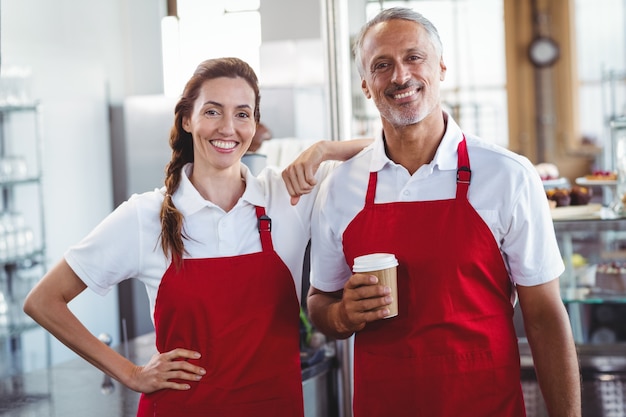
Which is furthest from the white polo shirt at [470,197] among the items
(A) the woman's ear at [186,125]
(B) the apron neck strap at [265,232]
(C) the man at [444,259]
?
(A) the woman's ear at [186,125]

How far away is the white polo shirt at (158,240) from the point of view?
189 centimetres

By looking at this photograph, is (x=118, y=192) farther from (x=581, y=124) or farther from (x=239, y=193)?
(x=581, y=124)

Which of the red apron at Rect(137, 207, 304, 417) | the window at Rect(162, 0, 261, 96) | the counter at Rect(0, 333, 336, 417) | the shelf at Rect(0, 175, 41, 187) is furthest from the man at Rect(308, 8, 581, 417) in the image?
the shelf at Rect(0, 175, 41, 187)

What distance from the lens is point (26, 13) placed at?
5332 millimetres

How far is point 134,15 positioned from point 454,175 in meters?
4.99

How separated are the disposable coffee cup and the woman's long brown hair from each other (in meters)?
0.46

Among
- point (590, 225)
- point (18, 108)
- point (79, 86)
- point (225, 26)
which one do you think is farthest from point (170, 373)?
point (79, 86)

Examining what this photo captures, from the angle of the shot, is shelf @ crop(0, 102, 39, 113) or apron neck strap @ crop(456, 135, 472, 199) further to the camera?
shelf @ crop(0, 102, 39, 113)

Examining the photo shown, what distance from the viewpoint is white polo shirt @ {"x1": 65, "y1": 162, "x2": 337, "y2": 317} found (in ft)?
6.21

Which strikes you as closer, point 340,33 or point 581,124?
point 340,33

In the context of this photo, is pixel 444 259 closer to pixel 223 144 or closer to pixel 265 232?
pixel 265 232

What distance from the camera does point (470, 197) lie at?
5.77 feet

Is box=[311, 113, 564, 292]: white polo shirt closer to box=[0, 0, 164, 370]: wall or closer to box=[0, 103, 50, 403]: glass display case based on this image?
box=[0, 103, 50, 403]: glass display case

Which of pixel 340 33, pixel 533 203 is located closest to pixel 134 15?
pixel 340 33
